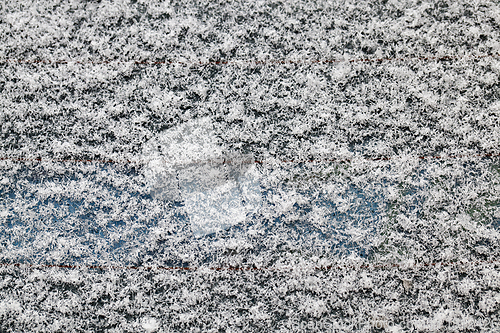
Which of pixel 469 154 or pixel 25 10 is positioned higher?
pixel 25 10

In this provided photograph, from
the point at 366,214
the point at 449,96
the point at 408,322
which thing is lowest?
the point at 408,322

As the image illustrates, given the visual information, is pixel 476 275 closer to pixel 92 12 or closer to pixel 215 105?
pixel 215 105

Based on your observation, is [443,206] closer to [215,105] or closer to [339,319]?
[339,319]

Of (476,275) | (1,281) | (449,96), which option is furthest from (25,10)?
(476,275)

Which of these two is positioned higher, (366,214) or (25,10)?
(25,10)

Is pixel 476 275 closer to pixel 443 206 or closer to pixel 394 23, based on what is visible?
pixel 443 206

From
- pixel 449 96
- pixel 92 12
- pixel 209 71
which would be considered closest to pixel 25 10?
pixel 92 12
